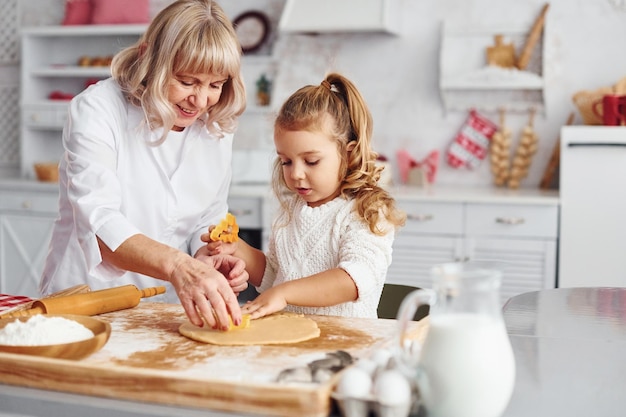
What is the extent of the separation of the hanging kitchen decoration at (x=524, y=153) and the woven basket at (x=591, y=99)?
31 centimetres

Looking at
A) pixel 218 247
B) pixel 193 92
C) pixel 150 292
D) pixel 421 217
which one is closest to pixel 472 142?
pixel 421 217

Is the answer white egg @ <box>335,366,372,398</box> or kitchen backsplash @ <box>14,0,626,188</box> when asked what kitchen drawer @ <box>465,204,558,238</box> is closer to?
kitchen backsplash @ <box>14,0,626,188</box>

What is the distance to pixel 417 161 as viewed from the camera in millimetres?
4645

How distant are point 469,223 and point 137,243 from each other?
2.43 metres

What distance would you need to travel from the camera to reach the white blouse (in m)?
1.93

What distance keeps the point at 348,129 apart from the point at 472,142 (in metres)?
2.78

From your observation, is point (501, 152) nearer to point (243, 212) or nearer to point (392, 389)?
point (243, 212)

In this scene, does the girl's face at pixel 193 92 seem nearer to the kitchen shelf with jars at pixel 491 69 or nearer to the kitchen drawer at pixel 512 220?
the kitchen drawer at pixel 512 220

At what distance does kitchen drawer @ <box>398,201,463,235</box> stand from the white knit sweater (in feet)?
6.79

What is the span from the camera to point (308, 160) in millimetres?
1798

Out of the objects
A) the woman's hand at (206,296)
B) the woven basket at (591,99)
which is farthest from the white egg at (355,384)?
the woven basket at (591,99)

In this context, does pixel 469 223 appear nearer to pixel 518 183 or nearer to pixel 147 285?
pixel 518 183

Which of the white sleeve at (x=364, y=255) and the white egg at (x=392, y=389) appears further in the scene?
the white sleeve at (x=364, y=255)

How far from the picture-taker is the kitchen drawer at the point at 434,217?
3959 millimetres
